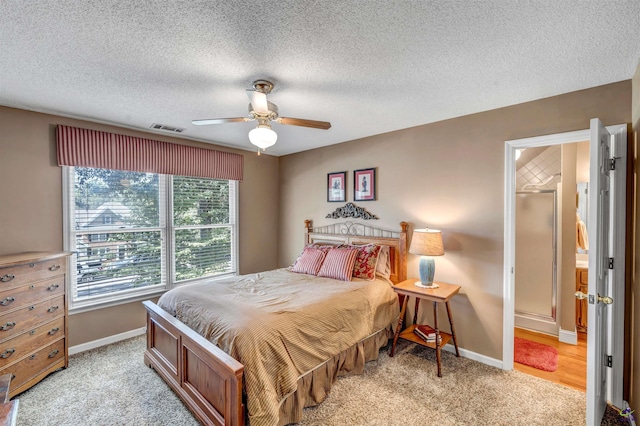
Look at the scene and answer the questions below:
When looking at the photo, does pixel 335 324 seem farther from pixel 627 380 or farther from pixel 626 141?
pixel 626 141

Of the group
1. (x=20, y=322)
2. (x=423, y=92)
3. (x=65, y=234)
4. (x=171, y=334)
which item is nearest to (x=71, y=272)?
(x=65, y=234)

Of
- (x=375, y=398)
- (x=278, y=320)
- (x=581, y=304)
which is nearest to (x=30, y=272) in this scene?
(x=278, y=320)

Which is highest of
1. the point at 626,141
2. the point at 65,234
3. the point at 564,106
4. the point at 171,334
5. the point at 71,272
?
the point at 564,106

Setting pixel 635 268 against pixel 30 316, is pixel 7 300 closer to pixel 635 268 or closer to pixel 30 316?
pixel 30 316

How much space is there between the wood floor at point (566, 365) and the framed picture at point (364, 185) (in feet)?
7.90

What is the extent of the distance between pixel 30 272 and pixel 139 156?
1618 millimetres

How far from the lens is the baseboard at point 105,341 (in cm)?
312

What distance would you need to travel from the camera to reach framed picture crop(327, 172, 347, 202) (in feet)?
13.7

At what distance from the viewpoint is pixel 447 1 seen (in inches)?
55.6

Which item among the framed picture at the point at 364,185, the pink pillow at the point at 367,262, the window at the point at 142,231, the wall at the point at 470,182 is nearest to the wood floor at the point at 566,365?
the wall at the point at 470,182

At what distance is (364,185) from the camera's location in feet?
13.0

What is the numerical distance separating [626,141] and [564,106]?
0.54 metres

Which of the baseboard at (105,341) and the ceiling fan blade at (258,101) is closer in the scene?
the ceiling fan blade at (258,101)

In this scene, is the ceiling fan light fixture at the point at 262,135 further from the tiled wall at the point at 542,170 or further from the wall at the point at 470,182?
the tiled wall at the point at 542,170
